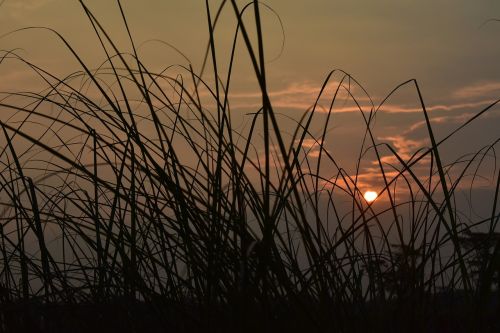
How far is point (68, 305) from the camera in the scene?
1.76m

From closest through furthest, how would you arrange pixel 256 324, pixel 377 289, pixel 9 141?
pixel 256 324
pixel 9 141
pixel 377 289

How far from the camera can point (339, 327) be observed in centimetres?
171

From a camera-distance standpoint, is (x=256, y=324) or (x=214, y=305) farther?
(x=214, y=305)

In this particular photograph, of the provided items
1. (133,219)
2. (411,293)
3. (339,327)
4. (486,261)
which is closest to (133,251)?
(133,219)

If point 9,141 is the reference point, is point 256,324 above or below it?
below

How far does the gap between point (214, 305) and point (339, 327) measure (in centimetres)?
30

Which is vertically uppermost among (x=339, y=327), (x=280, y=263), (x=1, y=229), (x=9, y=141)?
(x=9, y=141)

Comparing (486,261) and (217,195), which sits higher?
(217,195)

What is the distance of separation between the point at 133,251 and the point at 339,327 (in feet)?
1.70

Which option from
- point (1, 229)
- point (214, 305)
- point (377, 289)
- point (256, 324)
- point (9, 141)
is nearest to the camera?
point (256, 324)

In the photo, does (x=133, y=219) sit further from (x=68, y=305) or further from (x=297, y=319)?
(x=297, y=319)

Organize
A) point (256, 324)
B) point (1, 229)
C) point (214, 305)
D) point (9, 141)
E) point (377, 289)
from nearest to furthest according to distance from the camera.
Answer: point (256, 324)
point (214, 305)
point (9, 141)
point (1, 229)
point (377, 289)

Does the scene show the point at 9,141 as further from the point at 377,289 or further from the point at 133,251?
the point at 377,289

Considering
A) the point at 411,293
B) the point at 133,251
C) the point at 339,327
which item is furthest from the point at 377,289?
the point at 133,251
